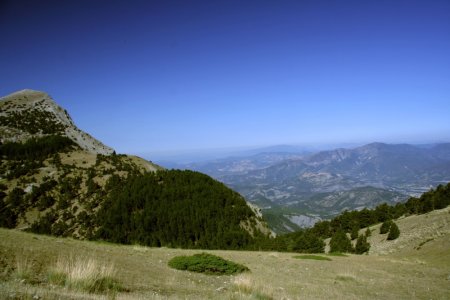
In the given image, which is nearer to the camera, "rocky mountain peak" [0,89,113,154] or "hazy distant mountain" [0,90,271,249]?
"hazy distant mountain" [0,90,271,249]

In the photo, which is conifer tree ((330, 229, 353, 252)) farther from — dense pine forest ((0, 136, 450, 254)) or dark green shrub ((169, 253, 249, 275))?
dark green shrub ((169, 253, 249, 275))

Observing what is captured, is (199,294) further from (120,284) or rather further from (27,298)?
(27,298)

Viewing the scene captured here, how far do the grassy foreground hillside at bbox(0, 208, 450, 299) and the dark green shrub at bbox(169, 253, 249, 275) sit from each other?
59 centimetres

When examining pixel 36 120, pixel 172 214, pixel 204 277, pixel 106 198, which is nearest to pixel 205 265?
→ pixel 204 277

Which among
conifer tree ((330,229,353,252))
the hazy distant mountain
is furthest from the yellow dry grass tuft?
the hazy distant mountain

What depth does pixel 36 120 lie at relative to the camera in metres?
79.4

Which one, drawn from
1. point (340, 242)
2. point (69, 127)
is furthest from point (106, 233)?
point (69, 127)

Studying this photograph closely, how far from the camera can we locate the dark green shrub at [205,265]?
618 inches

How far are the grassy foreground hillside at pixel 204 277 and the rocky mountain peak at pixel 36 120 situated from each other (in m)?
65.1

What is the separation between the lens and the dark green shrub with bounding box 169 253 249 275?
15703mm

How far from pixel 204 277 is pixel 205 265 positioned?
133cm

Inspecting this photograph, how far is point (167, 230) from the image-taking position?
58.9m

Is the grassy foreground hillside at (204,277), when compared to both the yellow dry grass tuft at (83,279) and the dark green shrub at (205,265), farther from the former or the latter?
the dark green shrub at (205,265)

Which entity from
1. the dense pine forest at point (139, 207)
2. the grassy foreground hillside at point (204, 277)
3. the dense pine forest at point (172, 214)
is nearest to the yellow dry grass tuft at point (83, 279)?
the grassy foreground hillside at point (204, 277)
